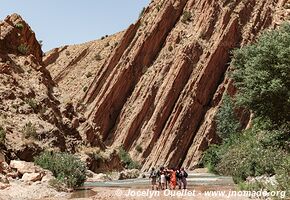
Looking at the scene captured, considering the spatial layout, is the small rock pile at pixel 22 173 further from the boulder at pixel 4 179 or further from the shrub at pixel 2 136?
the shrub at pixel 2 136

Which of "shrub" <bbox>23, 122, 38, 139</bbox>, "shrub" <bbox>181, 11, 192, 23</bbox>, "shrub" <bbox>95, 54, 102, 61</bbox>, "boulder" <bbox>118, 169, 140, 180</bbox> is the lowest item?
"boulder" <bbox>118, 169, 140, 180</bbox>

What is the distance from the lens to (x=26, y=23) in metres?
43.2

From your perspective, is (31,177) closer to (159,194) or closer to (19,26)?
(159,194)

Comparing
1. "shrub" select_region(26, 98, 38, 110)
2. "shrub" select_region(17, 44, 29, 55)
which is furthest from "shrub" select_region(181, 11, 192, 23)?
"shrub" select_region(26, 98, 38, 110)

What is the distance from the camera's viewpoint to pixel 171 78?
6606 cm

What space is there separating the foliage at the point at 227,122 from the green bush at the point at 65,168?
31902 millimetres

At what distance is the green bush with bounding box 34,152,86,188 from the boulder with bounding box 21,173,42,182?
1.38 m

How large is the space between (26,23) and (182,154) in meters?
28.9

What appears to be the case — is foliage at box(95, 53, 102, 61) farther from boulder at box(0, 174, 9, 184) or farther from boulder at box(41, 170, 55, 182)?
boulder at box(0, 174, 9, 184)

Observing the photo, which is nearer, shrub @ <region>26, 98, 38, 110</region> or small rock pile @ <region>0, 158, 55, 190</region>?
small rock pile @ <region>0, 158, 55, 190</region>

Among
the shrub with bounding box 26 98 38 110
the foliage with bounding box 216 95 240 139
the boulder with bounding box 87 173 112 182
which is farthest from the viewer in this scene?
the foliage with bounding box 216 95 240 139

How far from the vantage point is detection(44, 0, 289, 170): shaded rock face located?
62188mm

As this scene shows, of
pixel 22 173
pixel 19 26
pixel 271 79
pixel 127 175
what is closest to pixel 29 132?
pixel 22 173

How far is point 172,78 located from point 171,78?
0.23 meters
